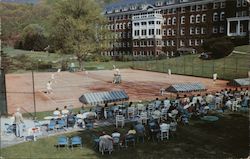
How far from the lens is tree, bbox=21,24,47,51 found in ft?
281

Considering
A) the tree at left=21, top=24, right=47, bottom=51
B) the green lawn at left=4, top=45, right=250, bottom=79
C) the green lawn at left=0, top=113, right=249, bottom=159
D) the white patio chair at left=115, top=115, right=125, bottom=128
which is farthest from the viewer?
the tree at left=21, top=24, right=47, bottom=51

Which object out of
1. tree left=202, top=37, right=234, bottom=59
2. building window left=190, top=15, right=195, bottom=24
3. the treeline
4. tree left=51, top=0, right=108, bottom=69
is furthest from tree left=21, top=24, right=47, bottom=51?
tree left=202, top=37, right=234, bottom=59

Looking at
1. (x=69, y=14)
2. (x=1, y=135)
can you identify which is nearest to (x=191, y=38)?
(x=69, y=14)

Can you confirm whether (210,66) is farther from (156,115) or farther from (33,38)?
(33,38)

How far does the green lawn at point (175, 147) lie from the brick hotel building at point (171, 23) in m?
46.5

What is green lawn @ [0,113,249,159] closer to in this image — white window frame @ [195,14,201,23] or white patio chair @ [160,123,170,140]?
white patio chair @ [160,123,170,140]

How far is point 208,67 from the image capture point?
48562 mm

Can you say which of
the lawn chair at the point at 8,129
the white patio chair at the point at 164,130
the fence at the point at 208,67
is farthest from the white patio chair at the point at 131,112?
the fence at the point at 208,67

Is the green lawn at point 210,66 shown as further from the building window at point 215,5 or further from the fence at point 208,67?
the building window at point 215,5

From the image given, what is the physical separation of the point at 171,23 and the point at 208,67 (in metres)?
33.8

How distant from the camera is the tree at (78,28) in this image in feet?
181

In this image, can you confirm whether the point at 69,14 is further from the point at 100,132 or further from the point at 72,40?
the point at 100,132

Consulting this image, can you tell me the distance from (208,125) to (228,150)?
4046mm

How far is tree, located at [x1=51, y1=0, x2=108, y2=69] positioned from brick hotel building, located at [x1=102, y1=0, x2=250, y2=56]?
16.9 feet
